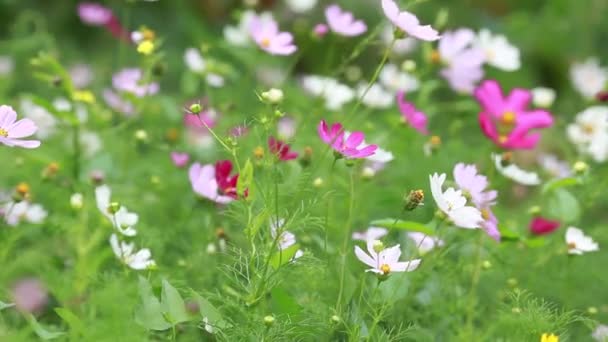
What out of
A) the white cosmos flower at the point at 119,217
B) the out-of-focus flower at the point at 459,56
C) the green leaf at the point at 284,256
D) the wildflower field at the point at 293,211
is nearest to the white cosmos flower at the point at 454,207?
the wildflower field at the point at 293,211

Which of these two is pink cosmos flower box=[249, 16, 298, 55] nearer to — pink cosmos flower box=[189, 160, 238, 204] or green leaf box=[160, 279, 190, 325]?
pink cosmos flower box=[189, 160, 238, 204]

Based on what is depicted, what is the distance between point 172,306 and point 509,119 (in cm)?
67

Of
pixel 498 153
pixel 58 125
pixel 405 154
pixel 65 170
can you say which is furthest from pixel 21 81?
pixel 498 153

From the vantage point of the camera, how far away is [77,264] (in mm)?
1152

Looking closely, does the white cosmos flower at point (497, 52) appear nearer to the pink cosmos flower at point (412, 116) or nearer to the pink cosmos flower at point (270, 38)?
the pink cosmos flower at point (412, 116)

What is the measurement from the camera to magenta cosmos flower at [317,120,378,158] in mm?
932

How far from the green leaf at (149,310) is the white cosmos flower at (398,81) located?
30.1 inches

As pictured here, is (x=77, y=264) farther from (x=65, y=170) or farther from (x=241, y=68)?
(x=241, y=68)

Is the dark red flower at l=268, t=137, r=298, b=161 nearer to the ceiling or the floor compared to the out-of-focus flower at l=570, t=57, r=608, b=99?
nearer to the ceiling

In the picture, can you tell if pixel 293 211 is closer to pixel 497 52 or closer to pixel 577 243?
pixel 577 243

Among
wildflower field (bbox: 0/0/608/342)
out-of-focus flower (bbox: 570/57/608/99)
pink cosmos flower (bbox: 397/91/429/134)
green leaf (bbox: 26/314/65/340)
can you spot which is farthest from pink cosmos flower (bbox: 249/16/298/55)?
out-of-focus flower (bbox: 570/57/608/99)

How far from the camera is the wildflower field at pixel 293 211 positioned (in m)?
0.93

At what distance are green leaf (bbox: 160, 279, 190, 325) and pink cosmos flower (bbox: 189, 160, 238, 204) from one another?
144mm

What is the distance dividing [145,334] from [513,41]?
1684 millimetres
